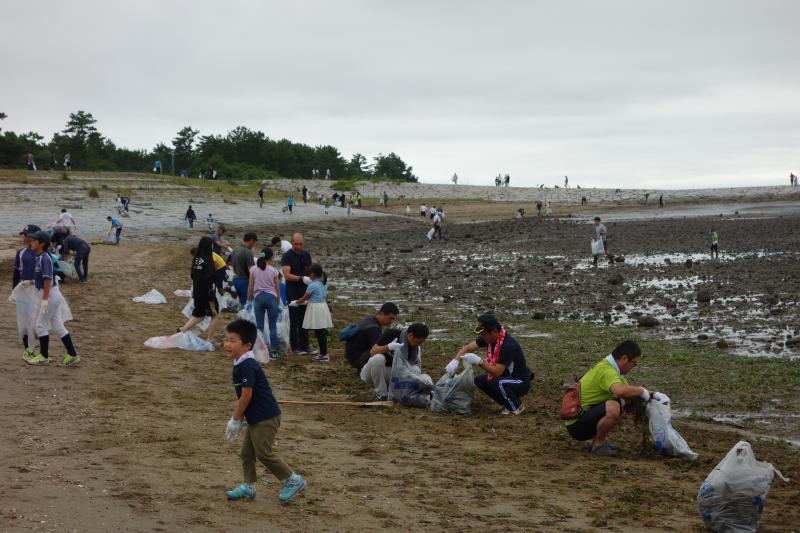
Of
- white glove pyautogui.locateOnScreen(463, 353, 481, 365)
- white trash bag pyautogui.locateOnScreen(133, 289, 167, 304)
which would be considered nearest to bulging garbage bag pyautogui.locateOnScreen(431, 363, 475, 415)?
white glove pyautogui.locateOnScreen(463, 353, 481, 365)

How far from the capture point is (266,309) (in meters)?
13.8

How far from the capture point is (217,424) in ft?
31.8

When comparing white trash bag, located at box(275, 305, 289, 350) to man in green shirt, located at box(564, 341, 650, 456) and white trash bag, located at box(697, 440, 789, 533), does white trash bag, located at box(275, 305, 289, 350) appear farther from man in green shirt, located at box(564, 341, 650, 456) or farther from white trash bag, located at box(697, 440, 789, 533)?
white trash bag, located at box(697, 440, 789, 533)

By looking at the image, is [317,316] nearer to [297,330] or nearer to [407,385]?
[297,330]

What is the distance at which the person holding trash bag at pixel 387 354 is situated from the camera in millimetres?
11172

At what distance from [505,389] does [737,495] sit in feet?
13.8

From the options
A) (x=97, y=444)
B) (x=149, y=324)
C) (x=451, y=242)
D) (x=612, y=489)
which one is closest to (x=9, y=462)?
(x=97, y=444)

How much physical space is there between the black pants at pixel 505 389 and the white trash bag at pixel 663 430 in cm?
216

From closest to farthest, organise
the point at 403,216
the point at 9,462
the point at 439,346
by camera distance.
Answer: the point at 9,462, the point at 439,346, the point at 403,216

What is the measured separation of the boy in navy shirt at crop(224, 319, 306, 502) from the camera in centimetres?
704

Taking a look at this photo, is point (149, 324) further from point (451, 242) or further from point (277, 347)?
point (451, 242)

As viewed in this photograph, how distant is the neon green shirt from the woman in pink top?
19.2 feet

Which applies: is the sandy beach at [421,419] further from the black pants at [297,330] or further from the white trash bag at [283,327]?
the black pants at [297,330]

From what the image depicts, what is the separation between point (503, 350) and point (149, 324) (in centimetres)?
817
